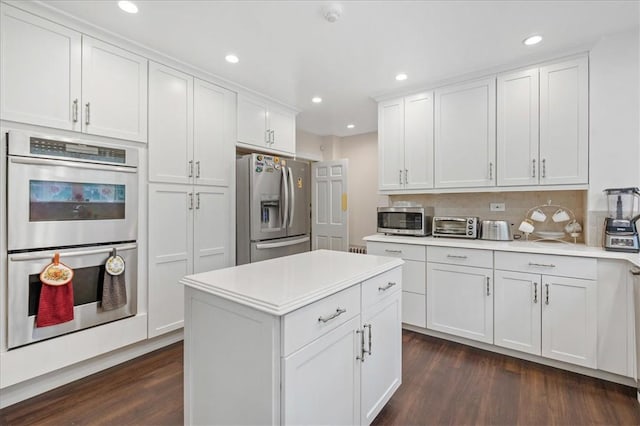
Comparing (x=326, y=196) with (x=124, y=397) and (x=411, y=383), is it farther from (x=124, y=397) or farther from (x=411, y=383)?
(x=124, y=397)

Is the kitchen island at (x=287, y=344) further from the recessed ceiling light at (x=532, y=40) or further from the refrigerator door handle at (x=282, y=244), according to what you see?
the recessed ceiling light at (x=532, y=40)

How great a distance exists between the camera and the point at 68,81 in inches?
79.4

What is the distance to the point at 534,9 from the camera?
193 cm

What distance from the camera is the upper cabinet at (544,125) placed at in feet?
7.95

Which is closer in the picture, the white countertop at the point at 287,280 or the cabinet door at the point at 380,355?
the white countertop at the point at 287,280

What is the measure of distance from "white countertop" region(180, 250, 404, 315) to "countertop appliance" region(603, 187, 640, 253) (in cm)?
170

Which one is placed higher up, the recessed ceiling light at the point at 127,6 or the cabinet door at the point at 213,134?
the recessed ceiling light at the point at 127,6

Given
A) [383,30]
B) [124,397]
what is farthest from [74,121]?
[383,30]

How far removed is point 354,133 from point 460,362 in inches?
151

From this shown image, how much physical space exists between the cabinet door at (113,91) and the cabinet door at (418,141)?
2563mm

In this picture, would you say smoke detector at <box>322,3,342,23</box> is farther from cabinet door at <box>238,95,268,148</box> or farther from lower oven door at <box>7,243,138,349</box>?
lower oven door at <box>7,243,138,349</box>

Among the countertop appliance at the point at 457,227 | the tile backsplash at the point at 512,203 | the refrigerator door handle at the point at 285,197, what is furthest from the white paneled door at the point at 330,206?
the countertop appliance at the point at 457,227

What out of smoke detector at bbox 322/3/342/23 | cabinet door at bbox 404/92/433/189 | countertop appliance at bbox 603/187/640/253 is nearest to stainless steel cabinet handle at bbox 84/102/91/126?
smoke detector at bbox 322/3/342/23

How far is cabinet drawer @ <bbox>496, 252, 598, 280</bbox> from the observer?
7.06 ft
